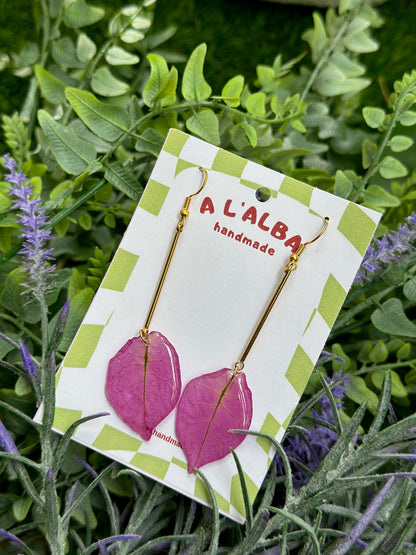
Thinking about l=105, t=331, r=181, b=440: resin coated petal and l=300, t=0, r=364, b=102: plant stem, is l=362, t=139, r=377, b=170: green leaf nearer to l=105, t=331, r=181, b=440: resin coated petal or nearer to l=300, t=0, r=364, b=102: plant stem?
l=300, t=0, r=364, b=102: plant stem

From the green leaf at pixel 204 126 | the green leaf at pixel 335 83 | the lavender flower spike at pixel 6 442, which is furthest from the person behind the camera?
the green leaf at pixel 335 83

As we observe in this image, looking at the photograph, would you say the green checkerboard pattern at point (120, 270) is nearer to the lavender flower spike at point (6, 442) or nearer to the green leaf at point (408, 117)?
the lavender flower spike at point (6, 442)

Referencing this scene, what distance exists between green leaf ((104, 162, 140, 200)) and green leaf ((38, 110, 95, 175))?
0.06 ft

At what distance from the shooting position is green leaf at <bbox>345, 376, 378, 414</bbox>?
0.51 metres

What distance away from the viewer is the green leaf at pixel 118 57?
57 cm

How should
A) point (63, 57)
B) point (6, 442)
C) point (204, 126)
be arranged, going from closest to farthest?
1. point (6, 442)
2. point (204, 126)
3. point (63, 57)

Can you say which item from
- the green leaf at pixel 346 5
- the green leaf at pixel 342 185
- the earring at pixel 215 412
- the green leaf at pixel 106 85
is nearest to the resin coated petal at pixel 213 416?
the earring at pixel 215 412

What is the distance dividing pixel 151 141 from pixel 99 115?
0.17ft

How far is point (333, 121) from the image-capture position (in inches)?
24.3

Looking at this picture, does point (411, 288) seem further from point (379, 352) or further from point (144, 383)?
point (144, 383)

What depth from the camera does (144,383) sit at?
45cm

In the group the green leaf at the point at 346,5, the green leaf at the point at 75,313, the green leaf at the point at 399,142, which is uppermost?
the green leaf at the point at 346,5

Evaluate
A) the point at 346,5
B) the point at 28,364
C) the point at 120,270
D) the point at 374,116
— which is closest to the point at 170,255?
the point at 120,270

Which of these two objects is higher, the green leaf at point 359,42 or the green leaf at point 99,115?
the green leaf at point 359,42
